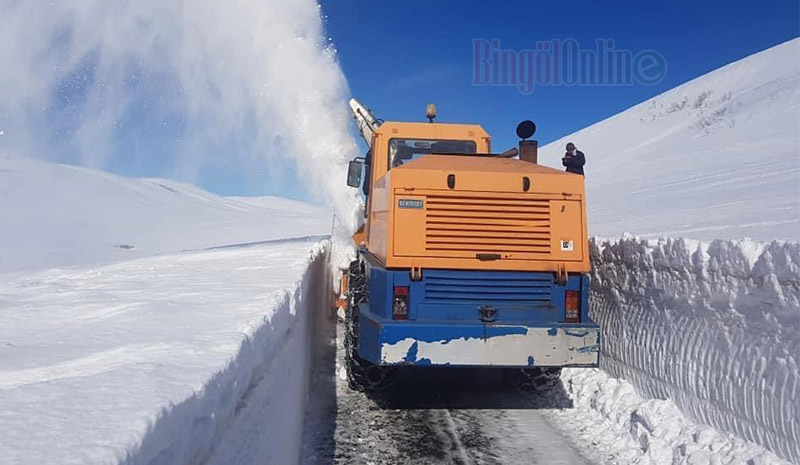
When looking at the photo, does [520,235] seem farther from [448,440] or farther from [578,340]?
[448,440]

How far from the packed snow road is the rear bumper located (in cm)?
62

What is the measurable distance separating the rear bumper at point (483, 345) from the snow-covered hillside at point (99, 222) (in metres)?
19.0

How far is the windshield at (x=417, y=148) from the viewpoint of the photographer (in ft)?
25.0

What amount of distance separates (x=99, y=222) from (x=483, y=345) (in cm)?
4070

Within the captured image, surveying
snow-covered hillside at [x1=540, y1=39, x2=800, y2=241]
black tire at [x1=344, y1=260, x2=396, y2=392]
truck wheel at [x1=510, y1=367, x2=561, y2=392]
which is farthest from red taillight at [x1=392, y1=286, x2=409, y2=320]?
snow-covered hillside at [x1=540, y1=39, x2=800, y2=241]

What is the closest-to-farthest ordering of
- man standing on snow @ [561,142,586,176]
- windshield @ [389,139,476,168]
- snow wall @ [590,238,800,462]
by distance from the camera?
1. snow wall @ [590,238,800,462]
2. windshield @ [389,139,476,168]
3. man standing on snow @ [561,142,586,176]

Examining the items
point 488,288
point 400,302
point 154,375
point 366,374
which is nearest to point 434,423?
point 366,374

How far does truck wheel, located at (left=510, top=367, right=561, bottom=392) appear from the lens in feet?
21.5

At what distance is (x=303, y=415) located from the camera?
5.58 m

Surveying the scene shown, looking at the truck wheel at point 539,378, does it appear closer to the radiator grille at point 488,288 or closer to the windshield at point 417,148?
the radiator grille at point 488,288

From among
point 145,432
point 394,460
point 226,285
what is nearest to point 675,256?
point 394,460

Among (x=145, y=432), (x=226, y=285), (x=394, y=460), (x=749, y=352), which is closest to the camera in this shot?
(x=145, y=432)

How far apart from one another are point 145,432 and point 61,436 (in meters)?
0.26

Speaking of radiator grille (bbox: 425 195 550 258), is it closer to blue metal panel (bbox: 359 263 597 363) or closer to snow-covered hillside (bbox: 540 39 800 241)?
blue metal panel (bbox: 359 263 597 363)
